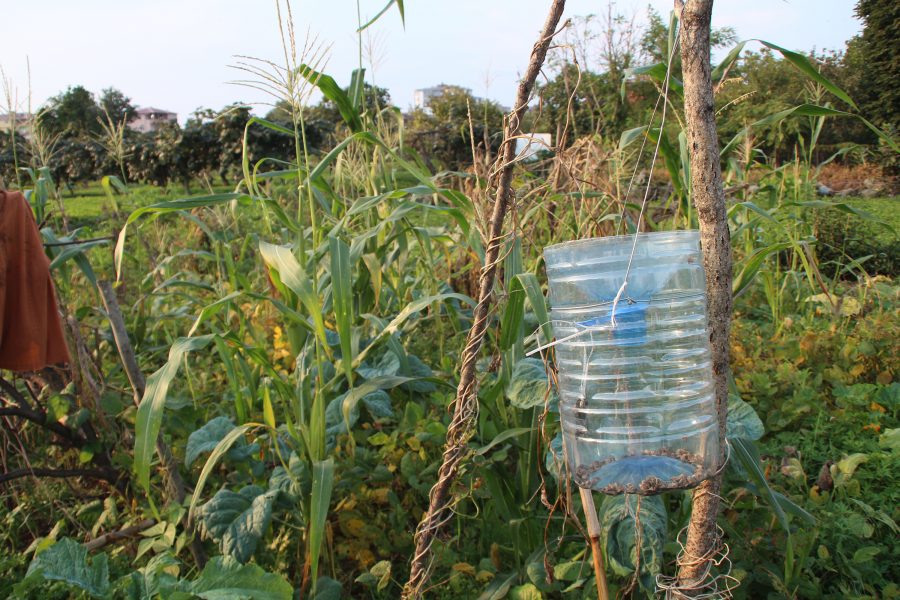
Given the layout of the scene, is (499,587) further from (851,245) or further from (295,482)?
(851,245)

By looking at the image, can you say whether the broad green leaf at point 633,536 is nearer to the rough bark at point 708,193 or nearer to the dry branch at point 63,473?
the rough bark at point 708,193

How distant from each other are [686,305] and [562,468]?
1.78 ft

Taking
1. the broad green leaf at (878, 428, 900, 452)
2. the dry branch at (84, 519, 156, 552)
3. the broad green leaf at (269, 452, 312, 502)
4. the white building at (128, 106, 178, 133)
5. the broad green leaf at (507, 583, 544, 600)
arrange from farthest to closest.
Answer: the white building at (128, 106, 178, 133) < the dry branch at (84, 519, 156, 552) < the broad green leaf at (878, 428, 900, 452) < the broad green leaf at (269, 452, 312, 502) < the broad green leaf at (507, 583, 544, 600)

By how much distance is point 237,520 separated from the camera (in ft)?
A: 5.56

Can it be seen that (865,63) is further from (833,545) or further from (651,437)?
(651,437)

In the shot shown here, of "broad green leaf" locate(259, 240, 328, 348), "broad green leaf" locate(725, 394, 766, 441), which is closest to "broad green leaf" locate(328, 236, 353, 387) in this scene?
"broad green leaf" locate(259, 240, 328, 348)

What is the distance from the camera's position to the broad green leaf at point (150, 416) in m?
1.48

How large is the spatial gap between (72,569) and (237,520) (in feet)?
1.24

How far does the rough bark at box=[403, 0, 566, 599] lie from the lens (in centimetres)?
128

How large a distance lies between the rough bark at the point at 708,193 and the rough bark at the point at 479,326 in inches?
11.2

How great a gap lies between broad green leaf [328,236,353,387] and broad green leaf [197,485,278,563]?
423mm

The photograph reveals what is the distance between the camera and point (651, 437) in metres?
1.11

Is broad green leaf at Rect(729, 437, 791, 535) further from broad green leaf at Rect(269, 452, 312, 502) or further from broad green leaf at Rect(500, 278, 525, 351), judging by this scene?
broad green leaf at Rect(269, 452, 312, 502)

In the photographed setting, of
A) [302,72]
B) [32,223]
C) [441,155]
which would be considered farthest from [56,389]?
[441,155]
